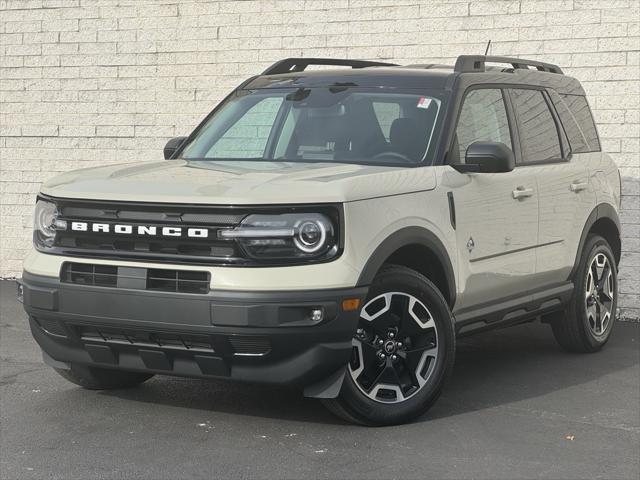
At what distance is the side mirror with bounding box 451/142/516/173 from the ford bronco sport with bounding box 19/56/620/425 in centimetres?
1

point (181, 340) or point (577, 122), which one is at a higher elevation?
point (577, 122)

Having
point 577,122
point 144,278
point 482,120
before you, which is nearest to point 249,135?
point 482,120

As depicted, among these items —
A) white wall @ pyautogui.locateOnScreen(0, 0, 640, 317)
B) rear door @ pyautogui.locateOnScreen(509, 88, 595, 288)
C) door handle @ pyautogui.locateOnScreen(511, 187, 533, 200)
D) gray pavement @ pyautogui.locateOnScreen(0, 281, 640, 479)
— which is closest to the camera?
gray pavement @ pyautogui.locateOnScreen(0, 281, 640, 479)

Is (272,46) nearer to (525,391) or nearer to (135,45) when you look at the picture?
(135,45)

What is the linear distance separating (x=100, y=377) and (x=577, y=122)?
377 centimetres

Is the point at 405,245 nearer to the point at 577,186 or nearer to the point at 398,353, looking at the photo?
the point at 398,353

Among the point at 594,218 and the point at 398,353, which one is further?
the point at 594,218

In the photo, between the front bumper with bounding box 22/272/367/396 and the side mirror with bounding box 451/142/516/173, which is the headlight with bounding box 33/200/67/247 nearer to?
the front bumper with bounding box 22/272/367/396

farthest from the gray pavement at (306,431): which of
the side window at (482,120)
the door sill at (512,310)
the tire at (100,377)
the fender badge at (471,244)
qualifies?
the side window at (482,120)

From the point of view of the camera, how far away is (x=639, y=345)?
9008mm

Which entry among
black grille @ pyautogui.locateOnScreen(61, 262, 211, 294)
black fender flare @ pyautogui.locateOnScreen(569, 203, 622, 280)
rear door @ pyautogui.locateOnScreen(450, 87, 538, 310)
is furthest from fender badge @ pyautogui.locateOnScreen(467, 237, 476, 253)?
black grille @ pyautogui.locateOnScreen(61, 262, 211, 294)

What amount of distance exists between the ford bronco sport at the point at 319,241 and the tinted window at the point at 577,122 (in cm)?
47

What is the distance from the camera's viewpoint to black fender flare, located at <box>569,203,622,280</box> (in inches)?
319

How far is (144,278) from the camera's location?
576 cm
